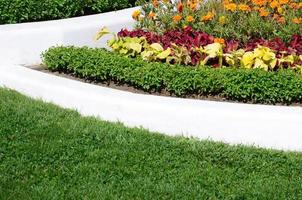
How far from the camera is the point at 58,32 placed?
24.7ft

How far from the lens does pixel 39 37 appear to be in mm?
7480

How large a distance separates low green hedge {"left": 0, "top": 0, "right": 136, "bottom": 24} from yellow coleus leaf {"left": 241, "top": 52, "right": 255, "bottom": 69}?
282cm

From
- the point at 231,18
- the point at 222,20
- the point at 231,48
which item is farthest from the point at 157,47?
the point at 231,18

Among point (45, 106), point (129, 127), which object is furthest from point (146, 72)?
point (45, 106)

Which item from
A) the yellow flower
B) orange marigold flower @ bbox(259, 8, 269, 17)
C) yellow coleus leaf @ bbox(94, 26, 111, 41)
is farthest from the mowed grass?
orange marigold flower @ bbox(259, 8, 269, 17)

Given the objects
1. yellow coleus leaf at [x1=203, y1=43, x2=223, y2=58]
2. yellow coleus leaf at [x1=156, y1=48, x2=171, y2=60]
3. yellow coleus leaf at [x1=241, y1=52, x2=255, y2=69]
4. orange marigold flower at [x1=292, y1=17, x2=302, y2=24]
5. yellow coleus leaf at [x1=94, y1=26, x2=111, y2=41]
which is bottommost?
yellow coleus leaf at [x1=94, y1=26, x2=111, y2=41]

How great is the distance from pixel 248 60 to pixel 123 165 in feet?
5.80

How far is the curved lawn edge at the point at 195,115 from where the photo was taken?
18.2 ft

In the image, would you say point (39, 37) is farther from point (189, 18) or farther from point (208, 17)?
point (208, 17)

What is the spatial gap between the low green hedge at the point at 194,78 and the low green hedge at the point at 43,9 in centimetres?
159

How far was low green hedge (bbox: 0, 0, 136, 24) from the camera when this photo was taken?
26.1ft

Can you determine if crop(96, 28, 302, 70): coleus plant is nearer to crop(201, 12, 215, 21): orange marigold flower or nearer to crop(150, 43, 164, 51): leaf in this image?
crop(150, 43, 164, 51): leaf

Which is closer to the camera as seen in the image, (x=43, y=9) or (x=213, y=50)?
(x=213, y=50)

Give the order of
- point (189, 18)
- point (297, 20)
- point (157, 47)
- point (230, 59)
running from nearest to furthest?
1. point (230, 59)
2. point (157, 47)
3. point (297, 20)
4. point (189, 18)
